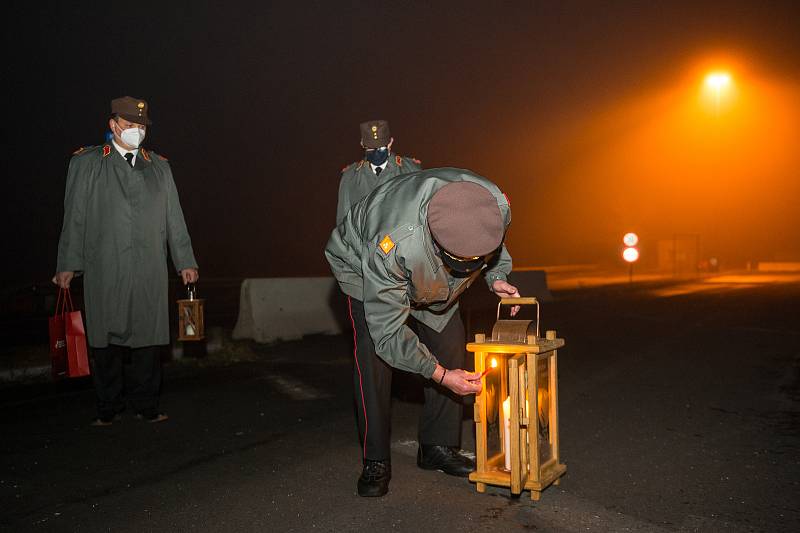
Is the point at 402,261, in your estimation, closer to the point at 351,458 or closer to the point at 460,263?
the point at 460,263

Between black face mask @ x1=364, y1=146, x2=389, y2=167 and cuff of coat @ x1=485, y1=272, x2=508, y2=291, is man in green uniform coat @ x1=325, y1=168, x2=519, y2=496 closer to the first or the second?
cuff of coat @ x1=485, y1=272, x2=508, y2=291

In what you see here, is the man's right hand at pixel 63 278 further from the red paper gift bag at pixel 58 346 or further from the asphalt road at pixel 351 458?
the asphalt road at pixel 351 458

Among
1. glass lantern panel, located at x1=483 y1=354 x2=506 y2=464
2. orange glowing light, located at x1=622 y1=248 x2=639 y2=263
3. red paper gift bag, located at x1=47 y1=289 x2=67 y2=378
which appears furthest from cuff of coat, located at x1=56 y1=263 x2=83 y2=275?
orange glowing light, located at x1=622 y1=248 x2=639 y2=263

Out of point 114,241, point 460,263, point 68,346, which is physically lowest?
point 68,346

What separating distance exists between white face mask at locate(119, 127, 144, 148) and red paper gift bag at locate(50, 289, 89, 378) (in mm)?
1155

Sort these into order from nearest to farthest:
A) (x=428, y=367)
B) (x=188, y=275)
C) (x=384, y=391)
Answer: (x=428, y=367) < (x=384, y=391) < (x=188, y=275)

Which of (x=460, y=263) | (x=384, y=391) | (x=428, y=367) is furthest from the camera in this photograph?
(x=384, y=391)

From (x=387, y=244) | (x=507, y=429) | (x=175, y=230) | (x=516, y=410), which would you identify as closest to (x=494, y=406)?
(x=507, y=429)

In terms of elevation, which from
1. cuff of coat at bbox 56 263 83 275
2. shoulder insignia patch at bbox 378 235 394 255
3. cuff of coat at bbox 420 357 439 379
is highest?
shoulder insignia patch at bbox 378 235 394 255

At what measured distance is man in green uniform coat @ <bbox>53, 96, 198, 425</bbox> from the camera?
5.13 metres

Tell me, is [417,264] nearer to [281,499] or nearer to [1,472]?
[281,499]

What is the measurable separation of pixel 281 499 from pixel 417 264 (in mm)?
1449

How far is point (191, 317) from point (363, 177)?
69.7 inches

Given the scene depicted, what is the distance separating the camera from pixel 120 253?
5.22m
